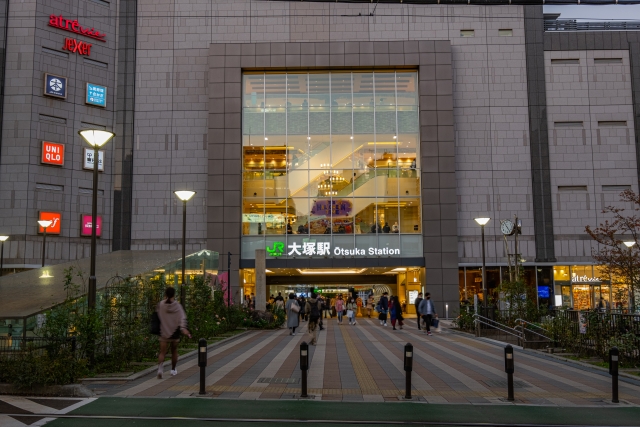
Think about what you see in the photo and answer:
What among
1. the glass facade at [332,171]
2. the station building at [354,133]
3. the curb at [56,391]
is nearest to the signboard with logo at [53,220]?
the station building at [354,133]

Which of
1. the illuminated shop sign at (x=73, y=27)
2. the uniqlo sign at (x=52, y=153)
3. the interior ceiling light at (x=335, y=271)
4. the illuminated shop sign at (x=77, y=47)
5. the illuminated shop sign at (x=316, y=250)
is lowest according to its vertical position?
the interior ceiling light at (x=335, y=271)

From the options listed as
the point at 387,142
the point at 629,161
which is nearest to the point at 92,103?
the point at 387,142

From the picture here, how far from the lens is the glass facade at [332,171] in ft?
144

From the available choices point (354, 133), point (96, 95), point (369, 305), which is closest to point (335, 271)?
point (369, 305)

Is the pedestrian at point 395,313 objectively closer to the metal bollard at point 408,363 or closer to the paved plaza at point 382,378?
the paved plaza at point 382,378

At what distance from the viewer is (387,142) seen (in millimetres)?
44406

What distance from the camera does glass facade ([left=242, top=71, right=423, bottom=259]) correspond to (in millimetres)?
43781

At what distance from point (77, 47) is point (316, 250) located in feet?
67.3

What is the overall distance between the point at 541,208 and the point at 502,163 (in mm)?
4041

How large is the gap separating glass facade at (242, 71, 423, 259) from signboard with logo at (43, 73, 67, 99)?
11630 millimetres

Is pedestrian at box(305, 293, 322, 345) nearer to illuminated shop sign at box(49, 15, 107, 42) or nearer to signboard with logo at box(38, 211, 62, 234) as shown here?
signboard with logo at box(38, 211, 62, 234)

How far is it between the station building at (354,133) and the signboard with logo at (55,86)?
0.94 ft

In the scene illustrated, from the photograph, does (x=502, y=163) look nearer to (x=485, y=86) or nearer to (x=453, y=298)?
(x=485, y=86)

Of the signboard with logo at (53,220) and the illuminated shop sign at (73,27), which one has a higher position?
the illuminated shop sign at (73,27)
